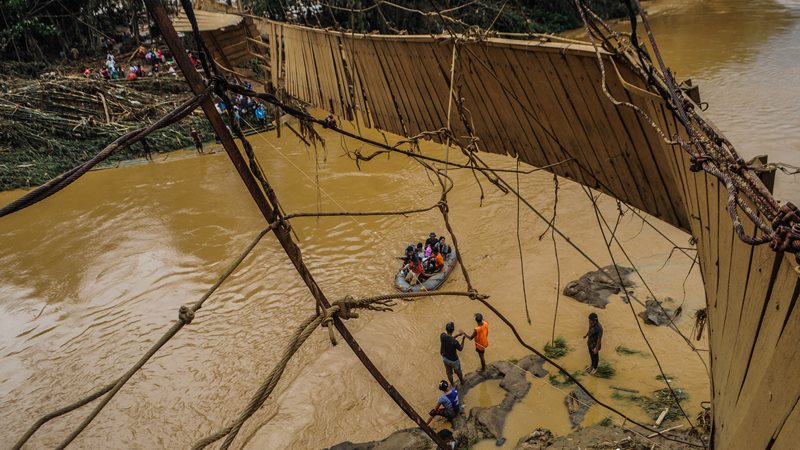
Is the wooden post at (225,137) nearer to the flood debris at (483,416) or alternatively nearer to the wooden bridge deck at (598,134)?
the wooden bridge deck at (598,134)

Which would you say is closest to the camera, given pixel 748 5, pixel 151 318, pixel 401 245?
pixel 151 318

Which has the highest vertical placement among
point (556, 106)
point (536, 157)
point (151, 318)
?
point (556, 106)

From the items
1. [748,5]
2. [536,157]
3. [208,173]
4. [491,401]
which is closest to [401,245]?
[491,401]

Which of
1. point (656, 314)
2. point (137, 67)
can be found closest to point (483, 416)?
point (656, 314)

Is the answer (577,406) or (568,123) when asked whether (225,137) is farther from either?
(577,406)

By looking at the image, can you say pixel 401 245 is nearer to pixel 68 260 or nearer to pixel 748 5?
pixel 68 260

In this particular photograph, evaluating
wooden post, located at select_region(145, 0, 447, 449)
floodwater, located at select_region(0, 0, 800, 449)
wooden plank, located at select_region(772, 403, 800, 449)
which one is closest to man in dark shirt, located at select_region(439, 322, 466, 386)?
floodwater, located at select_region(0, 0, 800, 449)
